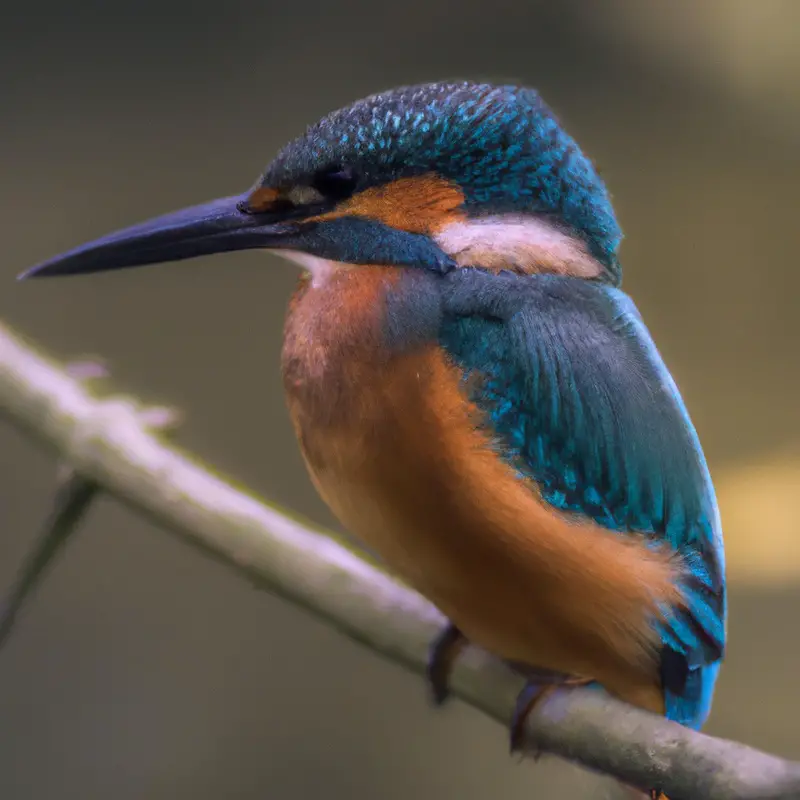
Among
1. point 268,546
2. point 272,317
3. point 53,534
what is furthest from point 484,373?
point 272,317

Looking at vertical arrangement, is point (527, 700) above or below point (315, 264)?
below

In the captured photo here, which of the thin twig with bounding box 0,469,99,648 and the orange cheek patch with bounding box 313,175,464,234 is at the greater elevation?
the orange cheek patch with bounding box 313,175,464,234

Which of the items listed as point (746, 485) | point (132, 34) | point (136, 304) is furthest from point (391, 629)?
point (132, 34)

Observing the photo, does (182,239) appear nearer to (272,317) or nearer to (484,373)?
(484,373)

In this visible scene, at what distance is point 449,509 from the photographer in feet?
1.58

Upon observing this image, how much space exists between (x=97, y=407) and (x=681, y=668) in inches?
17.0

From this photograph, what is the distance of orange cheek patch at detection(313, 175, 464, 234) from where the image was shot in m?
0.49

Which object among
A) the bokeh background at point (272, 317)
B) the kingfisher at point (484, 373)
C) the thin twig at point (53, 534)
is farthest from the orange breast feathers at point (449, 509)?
the bokeh background at point (272, 317)

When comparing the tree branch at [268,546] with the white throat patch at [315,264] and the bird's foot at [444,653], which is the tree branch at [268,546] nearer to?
the bird's foot at [444,653]

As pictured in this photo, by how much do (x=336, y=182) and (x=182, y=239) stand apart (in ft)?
0.37

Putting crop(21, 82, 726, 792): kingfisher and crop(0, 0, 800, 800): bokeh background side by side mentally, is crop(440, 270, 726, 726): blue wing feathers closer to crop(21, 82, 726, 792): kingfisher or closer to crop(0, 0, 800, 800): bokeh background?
crop(21, 82, 726, 792): kingfisher

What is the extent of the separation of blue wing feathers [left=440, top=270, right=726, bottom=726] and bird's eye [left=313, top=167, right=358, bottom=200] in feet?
0.26

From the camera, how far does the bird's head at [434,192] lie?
49 cm

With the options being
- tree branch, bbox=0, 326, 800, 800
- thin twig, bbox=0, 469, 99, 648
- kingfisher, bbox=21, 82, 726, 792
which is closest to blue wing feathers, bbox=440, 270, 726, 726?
kingfisher, bbox=21, 82, 726, 792
